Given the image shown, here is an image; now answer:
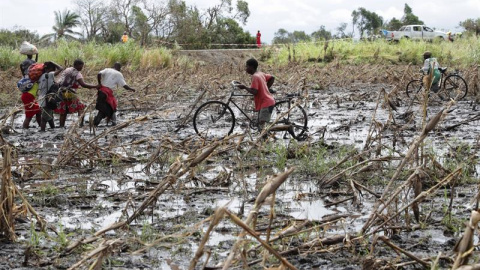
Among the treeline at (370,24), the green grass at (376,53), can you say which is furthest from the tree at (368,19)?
the green grass at (376,53)

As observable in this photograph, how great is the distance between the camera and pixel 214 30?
4553 cm

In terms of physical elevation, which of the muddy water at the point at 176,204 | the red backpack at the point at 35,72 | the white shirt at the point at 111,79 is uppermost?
the red backpack at the point at 35,72

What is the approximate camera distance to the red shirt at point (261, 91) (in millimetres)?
9394

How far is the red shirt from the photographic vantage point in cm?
939

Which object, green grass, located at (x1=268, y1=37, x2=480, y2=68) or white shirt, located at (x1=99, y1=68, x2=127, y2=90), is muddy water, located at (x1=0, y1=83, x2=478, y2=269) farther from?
green grass, located at (x1=268, y1=37, x2=480, y2=68)

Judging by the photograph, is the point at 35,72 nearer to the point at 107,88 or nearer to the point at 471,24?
the point at 107,88

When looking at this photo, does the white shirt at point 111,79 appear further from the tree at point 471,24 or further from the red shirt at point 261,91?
the tree at point 471,24


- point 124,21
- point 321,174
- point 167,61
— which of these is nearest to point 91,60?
point 167,61

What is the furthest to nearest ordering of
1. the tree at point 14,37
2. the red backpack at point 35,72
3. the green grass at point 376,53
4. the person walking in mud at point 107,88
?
the tree at point 14,37
the green grass at point 376,53
the person walking in mud at point 107,88
the red backpack at point 35,72

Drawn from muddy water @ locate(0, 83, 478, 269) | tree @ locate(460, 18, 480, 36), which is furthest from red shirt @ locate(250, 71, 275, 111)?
tree @ locate(460, 18, 480, 36)

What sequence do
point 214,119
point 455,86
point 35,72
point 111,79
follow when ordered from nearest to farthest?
point 214,119 → point 35,72 → point 111,79 → point 455,86

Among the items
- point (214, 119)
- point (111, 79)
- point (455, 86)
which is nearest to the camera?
point (214, 119)

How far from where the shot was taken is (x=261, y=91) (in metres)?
9.50

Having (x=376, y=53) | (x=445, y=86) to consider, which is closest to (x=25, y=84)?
(x=445, y=86)
